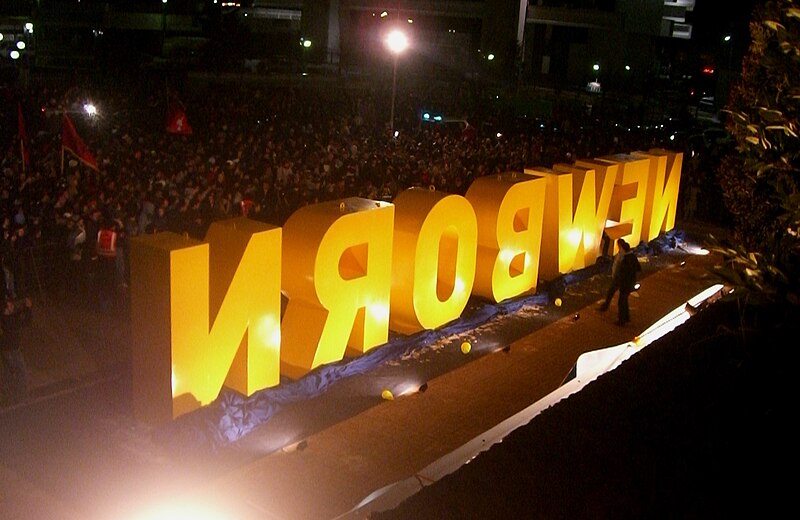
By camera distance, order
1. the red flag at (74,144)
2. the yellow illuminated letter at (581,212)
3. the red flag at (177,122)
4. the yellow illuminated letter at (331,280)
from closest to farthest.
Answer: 1. the yellow illuminated letter at (331,280)
2. the red flag at (74,144)
3. the yellow illuminated letter at (581,212)
4. the red flag at (177,122)

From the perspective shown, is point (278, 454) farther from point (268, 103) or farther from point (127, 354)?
point (268, 103)

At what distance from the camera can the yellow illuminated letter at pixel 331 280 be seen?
10797 mm

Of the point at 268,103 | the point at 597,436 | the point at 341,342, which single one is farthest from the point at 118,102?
the point at 597,436

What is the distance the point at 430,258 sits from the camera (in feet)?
41.9

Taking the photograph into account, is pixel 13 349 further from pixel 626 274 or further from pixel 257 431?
pixel 626 274

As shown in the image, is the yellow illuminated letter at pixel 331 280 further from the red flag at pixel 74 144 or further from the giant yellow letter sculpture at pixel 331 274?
the red flag at pixel 74 144

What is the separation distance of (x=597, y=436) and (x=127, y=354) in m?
8.57

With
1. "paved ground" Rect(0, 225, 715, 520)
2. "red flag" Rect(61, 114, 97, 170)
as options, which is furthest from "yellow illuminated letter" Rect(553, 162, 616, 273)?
"red flag" Rect(61, 114, 97, 170)

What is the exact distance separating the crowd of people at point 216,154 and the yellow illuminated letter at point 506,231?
193cm

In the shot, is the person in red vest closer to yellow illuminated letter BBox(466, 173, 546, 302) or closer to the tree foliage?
yellow illuminated letter BBox(466, 173, 546, 302)

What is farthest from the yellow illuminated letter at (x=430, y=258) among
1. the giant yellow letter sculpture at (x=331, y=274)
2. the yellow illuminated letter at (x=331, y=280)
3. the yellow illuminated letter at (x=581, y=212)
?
the yellow illuminated letter at (x=581, y=212)

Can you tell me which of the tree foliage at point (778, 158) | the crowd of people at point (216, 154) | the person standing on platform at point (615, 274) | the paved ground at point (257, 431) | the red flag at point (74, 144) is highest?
the tree foliage at point (778, 158)

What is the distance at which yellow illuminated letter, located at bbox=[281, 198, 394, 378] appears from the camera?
10.8m

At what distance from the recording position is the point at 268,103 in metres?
29.1
